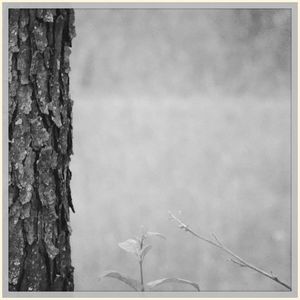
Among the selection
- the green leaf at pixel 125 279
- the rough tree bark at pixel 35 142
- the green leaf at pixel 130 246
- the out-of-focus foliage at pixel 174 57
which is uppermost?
the out-of-focus foliage at pixel 174 57

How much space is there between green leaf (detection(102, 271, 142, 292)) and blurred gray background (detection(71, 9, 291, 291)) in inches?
44.4

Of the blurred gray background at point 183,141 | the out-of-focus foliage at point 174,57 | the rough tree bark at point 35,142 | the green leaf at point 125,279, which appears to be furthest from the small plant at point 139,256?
the out-of-focus foliage at point 174,57

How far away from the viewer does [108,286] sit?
87.7 inches

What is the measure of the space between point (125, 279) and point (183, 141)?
131 inches

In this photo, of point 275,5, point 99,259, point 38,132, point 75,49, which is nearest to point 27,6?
point 38,132

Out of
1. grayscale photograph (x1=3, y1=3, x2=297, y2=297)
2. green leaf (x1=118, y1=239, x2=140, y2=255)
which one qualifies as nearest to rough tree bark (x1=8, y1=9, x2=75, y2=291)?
grayscale photograph (x1=3, y1=3, x2=297, y2=297)

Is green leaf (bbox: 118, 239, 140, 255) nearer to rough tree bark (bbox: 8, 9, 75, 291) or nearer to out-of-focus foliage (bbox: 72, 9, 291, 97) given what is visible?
rough tree bark (bbox: 8, 9, 75, 291)

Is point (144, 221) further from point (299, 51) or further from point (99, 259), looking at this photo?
point (299, 51)

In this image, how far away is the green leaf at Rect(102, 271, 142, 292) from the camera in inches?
44.3

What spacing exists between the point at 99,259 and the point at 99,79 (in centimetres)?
238

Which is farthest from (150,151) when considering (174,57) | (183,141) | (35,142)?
(35,142)

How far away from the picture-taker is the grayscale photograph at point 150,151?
1204mm

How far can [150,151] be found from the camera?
4.28 meters

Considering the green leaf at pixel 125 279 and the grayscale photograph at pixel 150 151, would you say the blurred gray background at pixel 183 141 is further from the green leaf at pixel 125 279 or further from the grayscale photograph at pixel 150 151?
the green leaf at pixel 125 279
